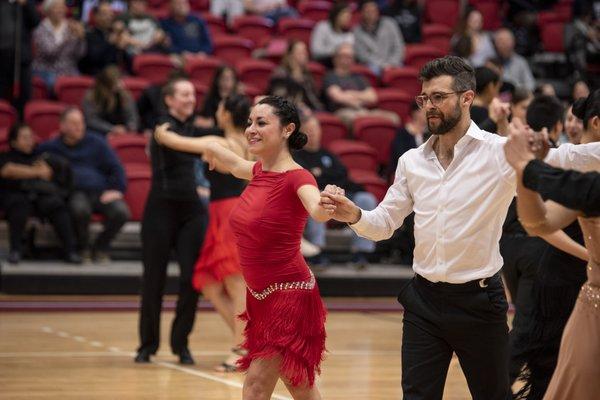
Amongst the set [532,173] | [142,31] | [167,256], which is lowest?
[167,256]

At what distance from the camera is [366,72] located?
13992mm

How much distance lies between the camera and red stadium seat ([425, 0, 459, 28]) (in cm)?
1585

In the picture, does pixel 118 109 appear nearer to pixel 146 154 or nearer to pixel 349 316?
pixel 146 154

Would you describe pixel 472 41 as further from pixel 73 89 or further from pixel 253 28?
pixel 73 89

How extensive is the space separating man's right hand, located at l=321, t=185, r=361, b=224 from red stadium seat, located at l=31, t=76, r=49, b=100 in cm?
852

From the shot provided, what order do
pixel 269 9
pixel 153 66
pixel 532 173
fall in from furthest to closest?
1. pixel 269 9
2. pixel 153 66
3. pixel 532 173

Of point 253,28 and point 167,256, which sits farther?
point 253,28

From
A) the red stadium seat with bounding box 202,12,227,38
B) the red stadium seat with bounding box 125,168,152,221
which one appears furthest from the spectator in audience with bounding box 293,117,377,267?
the red stadium seat with bounding box 202,12,227,38

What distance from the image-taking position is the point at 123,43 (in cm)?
1297

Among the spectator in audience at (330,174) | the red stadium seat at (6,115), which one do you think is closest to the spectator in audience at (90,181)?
the red stadium seat at (6,115)

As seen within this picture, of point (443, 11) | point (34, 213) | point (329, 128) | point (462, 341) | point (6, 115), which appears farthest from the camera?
point (443, 11)

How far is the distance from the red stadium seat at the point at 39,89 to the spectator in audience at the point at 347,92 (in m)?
3.23

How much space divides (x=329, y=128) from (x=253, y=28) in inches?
96.2

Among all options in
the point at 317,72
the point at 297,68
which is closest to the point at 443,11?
the point at 317,72
